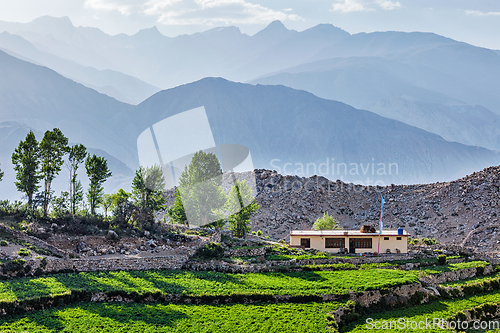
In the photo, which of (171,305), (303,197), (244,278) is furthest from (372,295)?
(303,197)

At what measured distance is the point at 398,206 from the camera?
261 feet

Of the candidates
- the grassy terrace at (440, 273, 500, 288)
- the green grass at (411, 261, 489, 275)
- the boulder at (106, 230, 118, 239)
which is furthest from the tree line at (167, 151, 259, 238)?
the grassy terrace at (440, 273, 500, 288)

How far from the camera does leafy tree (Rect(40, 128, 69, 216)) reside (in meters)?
45.9

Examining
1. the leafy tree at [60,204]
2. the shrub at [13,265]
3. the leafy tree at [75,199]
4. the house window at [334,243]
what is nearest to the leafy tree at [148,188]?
the leafy tree at [75,199]

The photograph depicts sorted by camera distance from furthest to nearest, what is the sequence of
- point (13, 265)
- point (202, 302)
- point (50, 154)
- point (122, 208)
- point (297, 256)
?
point (122, 208)
point (50, 154)
point (297, 256)
point (13, 265)
point (202, 302)

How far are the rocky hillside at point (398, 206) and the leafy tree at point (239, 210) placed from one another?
13429mm

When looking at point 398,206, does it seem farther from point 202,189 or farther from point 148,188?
point 148,188

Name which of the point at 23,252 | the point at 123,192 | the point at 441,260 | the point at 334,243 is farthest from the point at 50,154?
the point at 441,260

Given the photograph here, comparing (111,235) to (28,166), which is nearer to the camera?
(111,235)

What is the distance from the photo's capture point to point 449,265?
145 feet

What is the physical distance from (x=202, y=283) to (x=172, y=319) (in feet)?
20.7

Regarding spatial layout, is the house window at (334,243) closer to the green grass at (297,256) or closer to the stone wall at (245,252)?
the green grass at (297,256)

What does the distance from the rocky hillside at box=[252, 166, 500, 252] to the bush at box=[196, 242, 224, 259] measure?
28.0m

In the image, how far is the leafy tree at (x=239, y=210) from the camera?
5484cm
